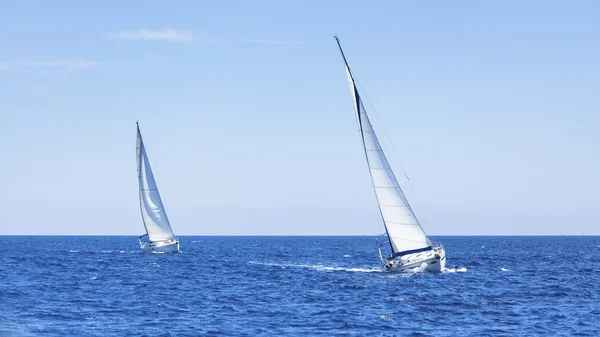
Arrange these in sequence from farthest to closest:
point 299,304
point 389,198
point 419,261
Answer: point 389,198 < point 419,261 < point 299,304

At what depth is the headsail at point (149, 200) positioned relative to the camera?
10525cm

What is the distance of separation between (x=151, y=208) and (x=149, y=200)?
118cm

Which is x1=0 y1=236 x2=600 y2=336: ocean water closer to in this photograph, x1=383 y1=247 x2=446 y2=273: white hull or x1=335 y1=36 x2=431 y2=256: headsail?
x1=383 y1=247 x2=446 y2=273: white hull

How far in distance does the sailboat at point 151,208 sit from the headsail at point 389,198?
52.1 metres

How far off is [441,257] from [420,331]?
82.1 feet

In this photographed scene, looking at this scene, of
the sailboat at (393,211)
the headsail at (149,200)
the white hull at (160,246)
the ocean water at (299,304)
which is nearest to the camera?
the ocean water at (299,304)

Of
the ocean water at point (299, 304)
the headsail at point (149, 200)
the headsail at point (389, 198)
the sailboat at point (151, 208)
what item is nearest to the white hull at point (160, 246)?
the sailboat at point (151, 208)

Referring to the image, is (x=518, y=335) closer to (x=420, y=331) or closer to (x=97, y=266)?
(x=420, y=331)

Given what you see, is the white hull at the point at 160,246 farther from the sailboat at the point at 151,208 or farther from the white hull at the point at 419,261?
the white hull at the point at 419,261

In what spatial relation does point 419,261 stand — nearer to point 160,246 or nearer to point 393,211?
point 393,211

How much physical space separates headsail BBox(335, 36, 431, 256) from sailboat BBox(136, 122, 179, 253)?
5207 centimetres

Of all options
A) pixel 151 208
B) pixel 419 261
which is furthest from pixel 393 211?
pixel 151 208

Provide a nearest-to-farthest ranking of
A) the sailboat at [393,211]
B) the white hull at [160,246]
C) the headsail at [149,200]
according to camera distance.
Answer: the sailboat at [393,211], the headsail at [149,200], the white hull at [160,246]

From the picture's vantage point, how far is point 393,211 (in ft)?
200
